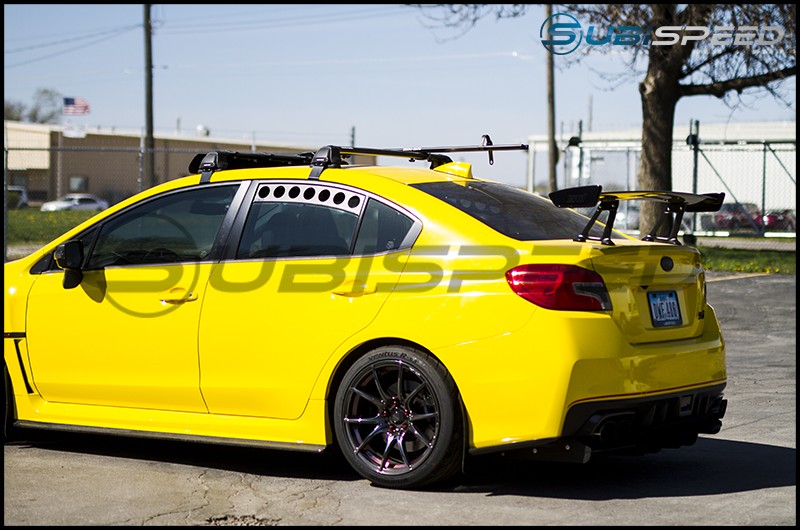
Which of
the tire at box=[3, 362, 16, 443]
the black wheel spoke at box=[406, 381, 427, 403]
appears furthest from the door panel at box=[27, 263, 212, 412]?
the black wheel spoke at box=[406, 381, 427, 403]

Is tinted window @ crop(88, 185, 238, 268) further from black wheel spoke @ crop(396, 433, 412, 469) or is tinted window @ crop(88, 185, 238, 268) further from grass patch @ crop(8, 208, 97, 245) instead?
grass patch @ crop(8, 208, 97, 245)

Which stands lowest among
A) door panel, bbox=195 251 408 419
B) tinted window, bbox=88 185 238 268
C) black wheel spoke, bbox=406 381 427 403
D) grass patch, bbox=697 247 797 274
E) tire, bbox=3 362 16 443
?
grass patch, bbox=697 247 797 274

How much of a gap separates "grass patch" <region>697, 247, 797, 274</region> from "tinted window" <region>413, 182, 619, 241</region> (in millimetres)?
14484

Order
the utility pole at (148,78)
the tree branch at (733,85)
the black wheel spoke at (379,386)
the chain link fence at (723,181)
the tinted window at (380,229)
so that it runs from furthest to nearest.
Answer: the utility pole at (148,78) → the chain link fence at (723,181) → the tree branch at (733,85) → the tinted window at (380,229) → the black wheel spoke at (379,386)

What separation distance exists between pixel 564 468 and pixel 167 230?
2.62m

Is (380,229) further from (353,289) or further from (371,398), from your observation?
(371,398)

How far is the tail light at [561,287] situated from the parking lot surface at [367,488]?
93 cm

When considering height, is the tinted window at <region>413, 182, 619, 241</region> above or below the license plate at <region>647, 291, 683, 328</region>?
above

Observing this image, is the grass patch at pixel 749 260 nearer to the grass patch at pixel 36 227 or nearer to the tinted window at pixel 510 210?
the grass patch at pixel 36 227

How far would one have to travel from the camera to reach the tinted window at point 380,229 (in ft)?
18.5

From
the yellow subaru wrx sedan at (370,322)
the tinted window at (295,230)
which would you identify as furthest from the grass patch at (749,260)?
the tinted window at (295,230)

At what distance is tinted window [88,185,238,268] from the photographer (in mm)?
6227

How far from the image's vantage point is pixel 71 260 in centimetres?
638

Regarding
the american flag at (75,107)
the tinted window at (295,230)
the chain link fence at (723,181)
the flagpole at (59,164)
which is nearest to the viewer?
the tinted window at (295,230)
